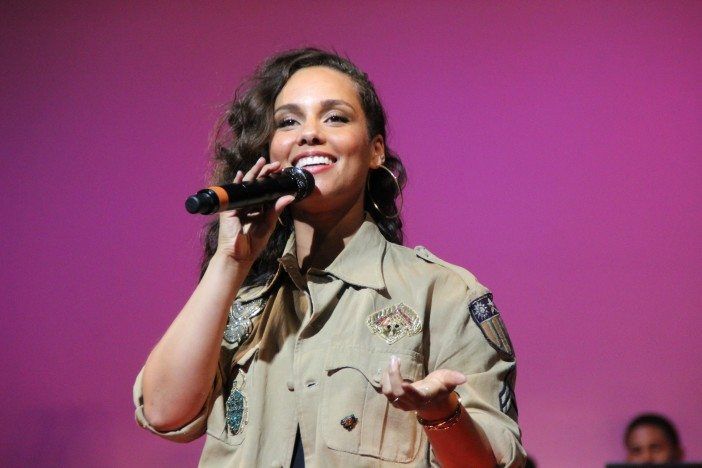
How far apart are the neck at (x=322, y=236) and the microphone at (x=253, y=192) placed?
12 cm

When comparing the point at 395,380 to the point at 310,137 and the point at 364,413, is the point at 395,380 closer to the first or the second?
the point at 364,413

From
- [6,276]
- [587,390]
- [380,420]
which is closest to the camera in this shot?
[380,420]

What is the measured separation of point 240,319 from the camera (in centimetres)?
176

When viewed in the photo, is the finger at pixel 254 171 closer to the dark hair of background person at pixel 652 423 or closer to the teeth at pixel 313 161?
the teeth at pixel 313 161

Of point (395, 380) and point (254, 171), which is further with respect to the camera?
point (254, 171)

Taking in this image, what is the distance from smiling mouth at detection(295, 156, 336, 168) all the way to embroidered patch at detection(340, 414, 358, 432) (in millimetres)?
413

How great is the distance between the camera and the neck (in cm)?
178

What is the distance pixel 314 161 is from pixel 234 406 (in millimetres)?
405

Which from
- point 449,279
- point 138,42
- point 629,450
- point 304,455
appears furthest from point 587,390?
point 138,42

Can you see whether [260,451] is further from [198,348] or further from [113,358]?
[113,358]

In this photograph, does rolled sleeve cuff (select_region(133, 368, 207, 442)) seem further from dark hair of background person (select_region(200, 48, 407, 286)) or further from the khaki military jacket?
dark hair of background person (select_region(200, 48, 407, 286))

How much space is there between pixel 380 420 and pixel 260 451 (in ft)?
0.61

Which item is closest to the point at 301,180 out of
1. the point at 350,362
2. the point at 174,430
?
the point at 350,362

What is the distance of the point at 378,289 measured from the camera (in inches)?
65.9
